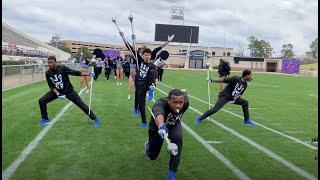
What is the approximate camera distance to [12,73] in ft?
71.8

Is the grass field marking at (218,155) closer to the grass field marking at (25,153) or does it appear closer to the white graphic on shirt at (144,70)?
the white graphic on shirt at (144,70)

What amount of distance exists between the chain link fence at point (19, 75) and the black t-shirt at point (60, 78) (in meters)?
9.95

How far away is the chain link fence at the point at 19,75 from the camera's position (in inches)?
818

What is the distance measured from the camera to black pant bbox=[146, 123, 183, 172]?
608 centimetres

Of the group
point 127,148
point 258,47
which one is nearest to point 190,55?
point 258,47

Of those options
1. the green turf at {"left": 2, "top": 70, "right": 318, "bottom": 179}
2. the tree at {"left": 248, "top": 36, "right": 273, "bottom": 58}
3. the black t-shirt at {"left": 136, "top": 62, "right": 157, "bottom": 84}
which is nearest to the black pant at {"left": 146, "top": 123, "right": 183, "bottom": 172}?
the green turf at {"left": 2, "top": 70, "right": 318, "bottom": 179}

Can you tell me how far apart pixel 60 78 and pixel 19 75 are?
13534 mm

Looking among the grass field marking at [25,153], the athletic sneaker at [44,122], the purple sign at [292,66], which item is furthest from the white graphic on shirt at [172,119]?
the purple sign at [292,66]

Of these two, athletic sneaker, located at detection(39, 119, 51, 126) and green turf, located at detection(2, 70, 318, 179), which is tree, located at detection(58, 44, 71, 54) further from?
athletic sneaker, located at detection(39, 119, 51, 126)

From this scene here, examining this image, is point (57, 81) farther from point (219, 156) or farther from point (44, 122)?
point (219, 156)

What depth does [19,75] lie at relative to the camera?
902 inches

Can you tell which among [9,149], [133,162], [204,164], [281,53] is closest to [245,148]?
[204,164]

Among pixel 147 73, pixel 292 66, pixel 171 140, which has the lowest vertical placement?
pixel 292 66

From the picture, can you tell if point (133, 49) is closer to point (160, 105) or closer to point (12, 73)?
point (160, 105)
